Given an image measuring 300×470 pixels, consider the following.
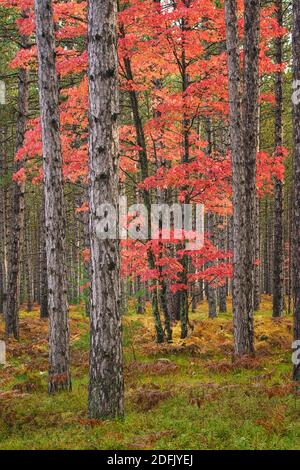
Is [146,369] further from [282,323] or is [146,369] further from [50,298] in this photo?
[282,323]

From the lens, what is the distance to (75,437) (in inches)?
254

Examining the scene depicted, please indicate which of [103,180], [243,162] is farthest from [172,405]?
[243,162]

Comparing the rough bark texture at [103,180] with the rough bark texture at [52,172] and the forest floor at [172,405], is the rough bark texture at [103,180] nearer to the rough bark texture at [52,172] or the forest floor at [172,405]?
the forest floor at [172,405]

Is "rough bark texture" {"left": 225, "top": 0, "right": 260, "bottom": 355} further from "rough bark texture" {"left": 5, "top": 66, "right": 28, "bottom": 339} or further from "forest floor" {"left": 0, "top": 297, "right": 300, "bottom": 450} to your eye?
"rough bark texture" {"left": 5, "top": 66, "right": 28, "bottom": 339}

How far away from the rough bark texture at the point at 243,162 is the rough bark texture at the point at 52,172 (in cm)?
391

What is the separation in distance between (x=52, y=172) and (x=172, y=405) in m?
4.43

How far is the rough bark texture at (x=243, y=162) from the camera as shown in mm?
10977

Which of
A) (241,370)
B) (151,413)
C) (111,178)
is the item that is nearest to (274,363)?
(241,370)

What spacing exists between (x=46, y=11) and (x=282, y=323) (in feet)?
39.9

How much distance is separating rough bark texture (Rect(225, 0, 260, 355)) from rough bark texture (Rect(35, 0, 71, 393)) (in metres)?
3.91

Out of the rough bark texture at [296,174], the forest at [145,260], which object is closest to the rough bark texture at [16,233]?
the forest at [145,260]

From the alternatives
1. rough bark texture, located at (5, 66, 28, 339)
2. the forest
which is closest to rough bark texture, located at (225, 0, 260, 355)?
the forest
